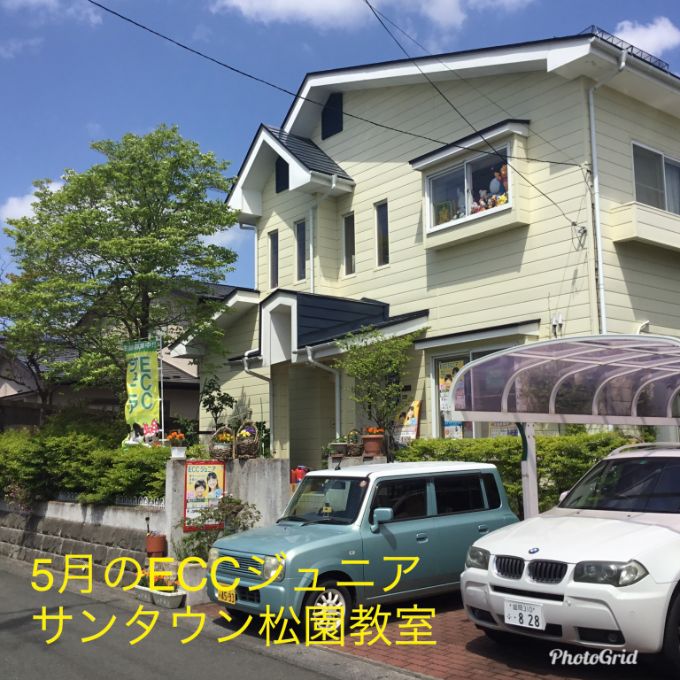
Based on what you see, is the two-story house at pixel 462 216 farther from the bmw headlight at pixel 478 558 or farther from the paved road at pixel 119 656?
the paved road at pixel 119 656

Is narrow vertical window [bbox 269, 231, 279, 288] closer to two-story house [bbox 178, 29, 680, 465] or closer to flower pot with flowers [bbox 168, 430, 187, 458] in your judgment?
two-story house [bbox 178, 29, 680, 465]

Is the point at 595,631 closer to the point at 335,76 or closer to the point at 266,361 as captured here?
the point at 266,361

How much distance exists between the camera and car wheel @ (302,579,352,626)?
23.9 feet

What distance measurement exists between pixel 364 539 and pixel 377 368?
608 cm

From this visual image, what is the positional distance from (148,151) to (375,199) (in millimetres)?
5053

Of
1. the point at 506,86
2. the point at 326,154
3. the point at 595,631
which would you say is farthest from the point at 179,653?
the point at 326,154

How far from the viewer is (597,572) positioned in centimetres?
558

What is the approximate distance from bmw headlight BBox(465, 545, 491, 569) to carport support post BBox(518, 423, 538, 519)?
2139mm

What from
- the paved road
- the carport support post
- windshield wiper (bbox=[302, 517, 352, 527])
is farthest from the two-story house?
the paved road

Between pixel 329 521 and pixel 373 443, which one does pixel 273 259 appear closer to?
pixel 373 443

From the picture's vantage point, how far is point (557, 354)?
8.51 meters

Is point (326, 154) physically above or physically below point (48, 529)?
above

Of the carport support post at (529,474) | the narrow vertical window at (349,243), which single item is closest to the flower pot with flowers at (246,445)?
the carport support post at (529,474)

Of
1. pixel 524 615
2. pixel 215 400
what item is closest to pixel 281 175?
pixel 215 400
